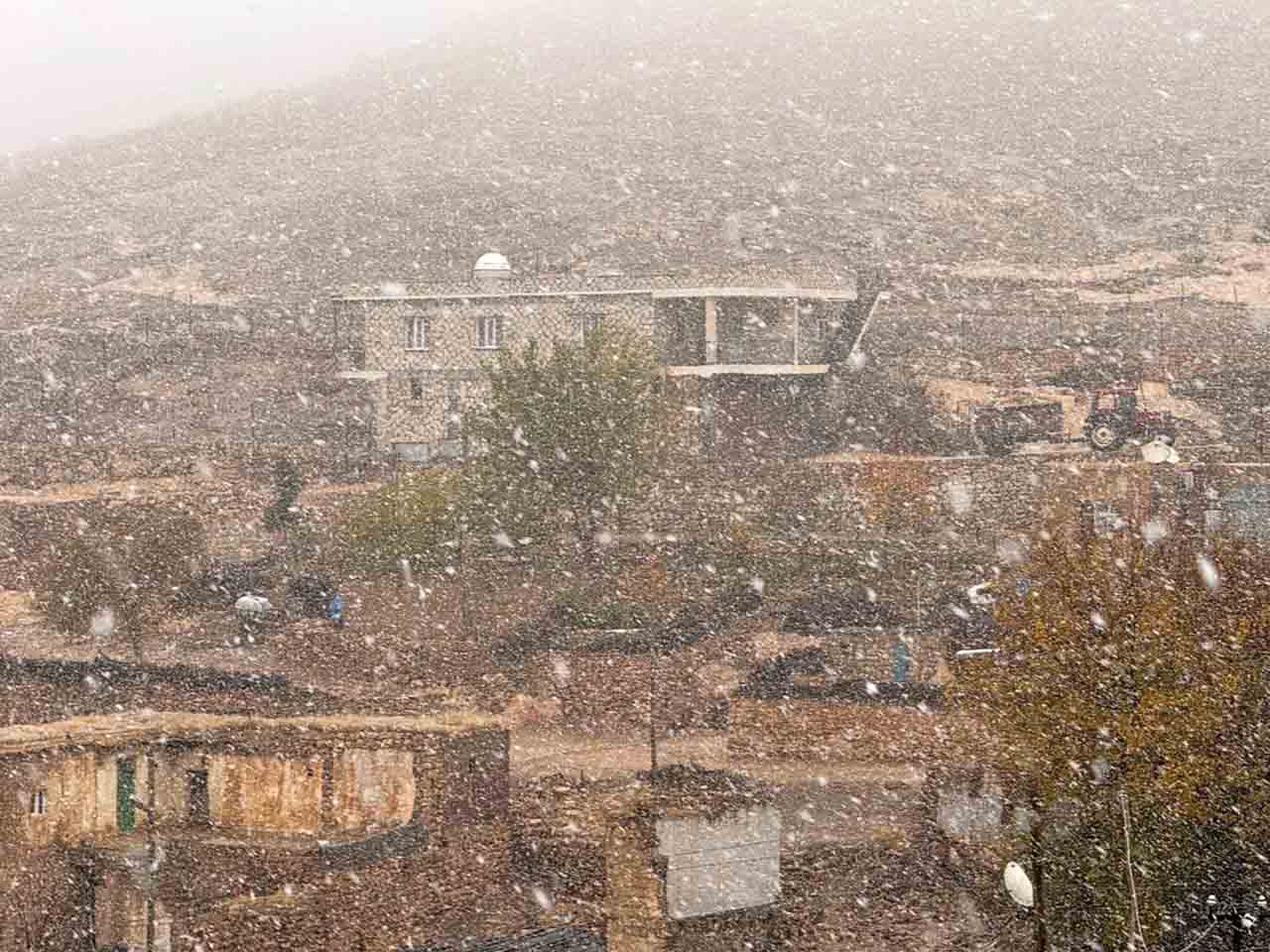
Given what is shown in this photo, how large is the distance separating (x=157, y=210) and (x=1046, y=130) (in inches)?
1386

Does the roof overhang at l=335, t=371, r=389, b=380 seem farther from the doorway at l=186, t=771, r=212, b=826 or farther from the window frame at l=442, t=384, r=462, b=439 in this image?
the doorway at l=186, t=771, r=212, b=826

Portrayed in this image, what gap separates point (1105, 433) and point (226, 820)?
18.6 metres

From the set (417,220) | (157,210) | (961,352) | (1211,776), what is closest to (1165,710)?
(1211,776)

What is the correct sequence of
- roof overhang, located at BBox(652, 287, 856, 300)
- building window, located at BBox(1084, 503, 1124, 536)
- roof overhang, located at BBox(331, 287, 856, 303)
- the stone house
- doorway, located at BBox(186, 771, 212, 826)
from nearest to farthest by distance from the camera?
the stone house < doorway, located at BBox(186, 771, 212, 826) < building window, located at BBox(1084, 503, 1124, 536) < roof overhang, located at BBox(331, 287, 856, 303) < roof overhang, located at BBox(652, 287, 856, 300)

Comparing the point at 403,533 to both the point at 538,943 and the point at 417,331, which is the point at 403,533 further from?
the point at 538,943

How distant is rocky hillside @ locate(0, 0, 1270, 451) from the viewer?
40719 millimetres

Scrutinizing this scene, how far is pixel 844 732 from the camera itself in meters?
20.2

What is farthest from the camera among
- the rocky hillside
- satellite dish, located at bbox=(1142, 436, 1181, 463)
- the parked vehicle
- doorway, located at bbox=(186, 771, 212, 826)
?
the rocky hillside

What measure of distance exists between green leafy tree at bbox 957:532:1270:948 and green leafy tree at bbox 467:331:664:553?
10057mm

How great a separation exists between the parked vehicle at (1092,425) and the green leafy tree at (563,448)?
8018mm

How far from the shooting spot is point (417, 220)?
51875 mm

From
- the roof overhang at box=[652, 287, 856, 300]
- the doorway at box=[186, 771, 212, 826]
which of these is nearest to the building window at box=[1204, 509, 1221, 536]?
the roof overhang at box=[652, 287, 856, 300]

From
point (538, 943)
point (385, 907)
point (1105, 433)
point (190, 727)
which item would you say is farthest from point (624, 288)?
point (538, 943)

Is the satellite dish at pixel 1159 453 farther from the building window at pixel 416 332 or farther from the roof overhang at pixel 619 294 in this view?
the building window at pixel 416 332
